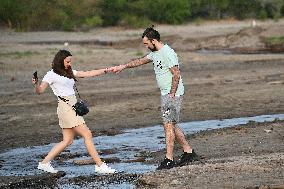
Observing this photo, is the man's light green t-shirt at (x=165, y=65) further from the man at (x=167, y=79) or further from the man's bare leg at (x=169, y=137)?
the man's bare leg at (x=169, y=137)

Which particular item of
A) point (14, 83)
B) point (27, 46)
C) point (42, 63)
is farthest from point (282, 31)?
point (14, 83)

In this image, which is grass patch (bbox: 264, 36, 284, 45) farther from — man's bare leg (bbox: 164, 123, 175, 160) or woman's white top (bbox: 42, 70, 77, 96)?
woman's white top (bbox: 42, 70, 77, 96)

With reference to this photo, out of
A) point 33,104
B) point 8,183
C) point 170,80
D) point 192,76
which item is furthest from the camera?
point 192,76

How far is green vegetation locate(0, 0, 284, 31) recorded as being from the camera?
59062 mm

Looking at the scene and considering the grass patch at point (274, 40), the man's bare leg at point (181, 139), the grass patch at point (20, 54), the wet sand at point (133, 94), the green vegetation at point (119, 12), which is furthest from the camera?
the green vegetation at point (119, 12)

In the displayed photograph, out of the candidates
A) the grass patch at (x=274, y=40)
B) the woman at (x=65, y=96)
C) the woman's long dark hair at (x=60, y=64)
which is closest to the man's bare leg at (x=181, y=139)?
the woman at (x=65, y=96)

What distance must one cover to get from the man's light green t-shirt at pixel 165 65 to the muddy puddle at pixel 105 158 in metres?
1.16

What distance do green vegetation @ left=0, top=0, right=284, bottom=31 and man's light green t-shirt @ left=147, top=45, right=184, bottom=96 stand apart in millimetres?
45341

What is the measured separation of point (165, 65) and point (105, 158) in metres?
2.17

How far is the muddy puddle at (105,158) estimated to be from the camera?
10656 millimetres

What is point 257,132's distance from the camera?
14.3 metres

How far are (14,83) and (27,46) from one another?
15.8m

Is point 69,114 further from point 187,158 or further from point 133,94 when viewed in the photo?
point 133,94

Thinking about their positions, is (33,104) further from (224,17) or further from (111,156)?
(224,17)
